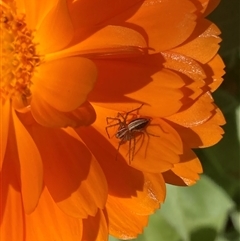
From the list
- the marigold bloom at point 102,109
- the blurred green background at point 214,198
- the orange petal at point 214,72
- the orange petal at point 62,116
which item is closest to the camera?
the orange petal at point 62,116

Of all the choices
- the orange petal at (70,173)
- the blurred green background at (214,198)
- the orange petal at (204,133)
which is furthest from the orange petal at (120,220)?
the blurred green background at (214,198)

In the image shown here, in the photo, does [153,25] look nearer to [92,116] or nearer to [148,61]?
[148,61]

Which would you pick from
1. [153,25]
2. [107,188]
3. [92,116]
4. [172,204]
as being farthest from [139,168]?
[172,204]

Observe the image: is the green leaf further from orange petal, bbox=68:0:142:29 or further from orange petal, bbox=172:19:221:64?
orange petal, bbox=68:0:142:29

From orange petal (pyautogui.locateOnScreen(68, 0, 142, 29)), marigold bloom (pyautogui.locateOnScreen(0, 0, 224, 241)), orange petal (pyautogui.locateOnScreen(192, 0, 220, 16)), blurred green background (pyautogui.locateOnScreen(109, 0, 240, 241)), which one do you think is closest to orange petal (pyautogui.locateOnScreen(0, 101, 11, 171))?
marigold bloom (pyautogui.locateOnScreen(0, 0, 224, 241))

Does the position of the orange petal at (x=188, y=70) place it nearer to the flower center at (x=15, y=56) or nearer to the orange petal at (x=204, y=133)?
the orange petal at (x=204, y=133)

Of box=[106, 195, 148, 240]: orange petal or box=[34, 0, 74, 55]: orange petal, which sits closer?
box=[34, 0, 74, 55]: orange petal

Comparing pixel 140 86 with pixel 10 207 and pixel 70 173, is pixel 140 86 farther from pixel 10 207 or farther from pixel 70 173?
pixel 10 207
